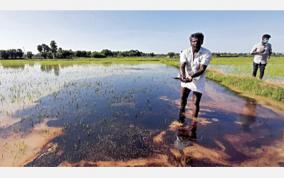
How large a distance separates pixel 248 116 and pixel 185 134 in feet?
7.43

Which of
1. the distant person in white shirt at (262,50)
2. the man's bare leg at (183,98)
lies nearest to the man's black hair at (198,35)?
the man's bare leg at (183,98)

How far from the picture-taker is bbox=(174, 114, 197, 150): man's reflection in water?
11.9ft

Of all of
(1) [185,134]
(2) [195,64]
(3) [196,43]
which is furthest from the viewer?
(2) [195,64]

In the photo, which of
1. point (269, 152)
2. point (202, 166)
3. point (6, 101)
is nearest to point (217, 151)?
point (202, 166)

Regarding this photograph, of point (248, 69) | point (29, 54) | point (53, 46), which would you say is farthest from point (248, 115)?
point (29, 54)

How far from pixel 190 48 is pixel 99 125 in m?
2.60

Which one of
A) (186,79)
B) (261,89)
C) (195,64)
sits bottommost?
(261,89)

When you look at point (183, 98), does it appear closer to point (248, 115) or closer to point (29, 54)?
point (248, 115)

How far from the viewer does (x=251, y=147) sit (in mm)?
3533

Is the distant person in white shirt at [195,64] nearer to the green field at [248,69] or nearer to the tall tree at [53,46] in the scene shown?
the green field at [248,69]

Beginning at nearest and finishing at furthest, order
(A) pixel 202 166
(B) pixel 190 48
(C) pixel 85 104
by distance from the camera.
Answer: (A) pixel 202 166 < (B) pixel 190 48 < (C) pixel 85 104

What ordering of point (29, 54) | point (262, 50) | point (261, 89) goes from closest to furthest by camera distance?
1. point (261, 89)
2. point (262, 50)
3. point (29, 54)

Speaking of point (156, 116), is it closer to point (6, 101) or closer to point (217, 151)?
point (217, 151)

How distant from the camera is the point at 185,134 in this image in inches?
160
